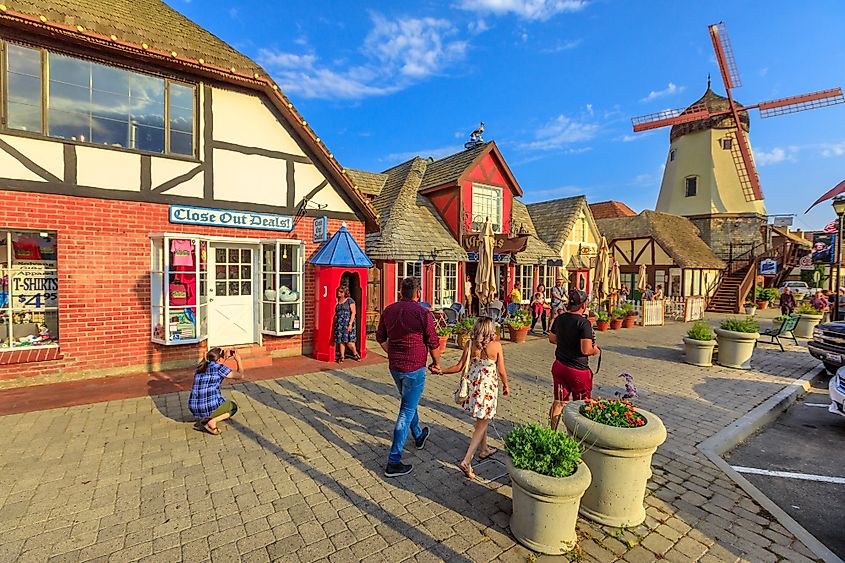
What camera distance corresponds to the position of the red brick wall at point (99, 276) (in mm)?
6672

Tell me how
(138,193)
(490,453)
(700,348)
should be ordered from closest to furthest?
(490,453), (138,193), (700,348)

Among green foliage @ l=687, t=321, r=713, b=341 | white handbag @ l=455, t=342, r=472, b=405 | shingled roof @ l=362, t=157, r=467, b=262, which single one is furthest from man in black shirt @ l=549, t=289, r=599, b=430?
shingled roof @ l=362, t=157, r=467, b=262

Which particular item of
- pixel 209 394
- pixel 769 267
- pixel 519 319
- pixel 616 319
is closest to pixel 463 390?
pixel 209 394

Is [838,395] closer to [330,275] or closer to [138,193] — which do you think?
[330,275]

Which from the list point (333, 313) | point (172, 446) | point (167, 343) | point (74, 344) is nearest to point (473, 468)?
point (172, 446)

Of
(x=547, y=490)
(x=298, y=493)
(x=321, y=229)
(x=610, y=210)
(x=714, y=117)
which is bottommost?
(x=298, y=493)

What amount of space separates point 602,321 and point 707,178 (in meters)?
24.7

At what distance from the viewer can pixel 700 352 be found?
945 cm

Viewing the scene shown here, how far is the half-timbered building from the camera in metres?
6.60

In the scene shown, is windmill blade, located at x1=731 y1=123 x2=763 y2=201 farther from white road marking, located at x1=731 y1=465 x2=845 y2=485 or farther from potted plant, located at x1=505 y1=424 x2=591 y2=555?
potted plant, located at x1=505 y1=424 x2=591 y2=555

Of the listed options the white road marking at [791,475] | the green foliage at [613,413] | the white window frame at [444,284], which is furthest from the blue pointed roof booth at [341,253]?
the white road marking at [791,475]

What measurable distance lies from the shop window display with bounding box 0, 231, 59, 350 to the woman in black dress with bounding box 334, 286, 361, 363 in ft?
16.2

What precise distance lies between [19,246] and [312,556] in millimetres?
7907

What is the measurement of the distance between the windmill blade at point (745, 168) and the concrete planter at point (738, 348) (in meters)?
28.2
